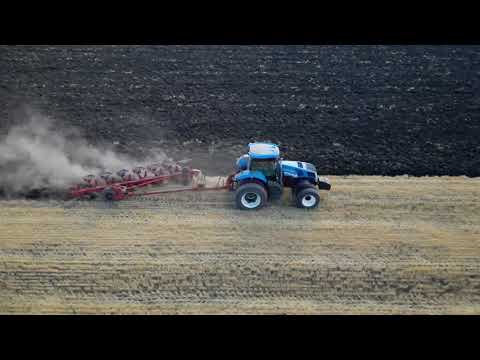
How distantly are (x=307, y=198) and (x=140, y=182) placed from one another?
4400mm

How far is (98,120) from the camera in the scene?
650 inches

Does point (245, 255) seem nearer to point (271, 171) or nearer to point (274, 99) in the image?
point (271, 171)

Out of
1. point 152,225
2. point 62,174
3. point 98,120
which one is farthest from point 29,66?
point 152,225

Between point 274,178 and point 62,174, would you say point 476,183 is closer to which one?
point 274,178

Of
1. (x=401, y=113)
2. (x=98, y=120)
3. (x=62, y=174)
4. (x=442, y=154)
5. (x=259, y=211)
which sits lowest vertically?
(x=259, y=211)

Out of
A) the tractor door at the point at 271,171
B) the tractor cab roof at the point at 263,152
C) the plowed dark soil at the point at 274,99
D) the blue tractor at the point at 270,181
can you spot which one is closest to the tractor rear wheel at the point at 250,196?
the blue tractor at the point at 270,181

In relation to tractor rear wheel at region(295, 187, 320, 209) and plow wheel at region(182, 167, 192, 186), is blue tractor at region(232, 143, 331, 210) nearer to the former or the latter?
tractor rear wheel at region(295, 187, 320, 209)

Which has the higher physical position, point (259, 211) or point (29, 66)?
point (29, 66)

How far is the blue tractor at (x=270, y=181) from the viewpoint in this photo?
11.8 m

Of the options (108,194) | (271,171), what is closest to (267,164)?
(271,171)

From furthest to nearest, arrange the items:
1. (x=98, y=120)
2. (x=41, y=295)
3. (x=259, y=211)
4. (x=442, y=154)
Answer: (x=98, y=120) < (x=442, y=154) < (x=259, y=211) < (x=41, y=295)

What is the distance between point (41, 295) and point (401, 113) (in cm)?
1312

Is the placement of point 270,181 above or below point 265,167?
below

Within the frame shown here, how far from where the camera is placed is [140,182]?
1258 centimetres
